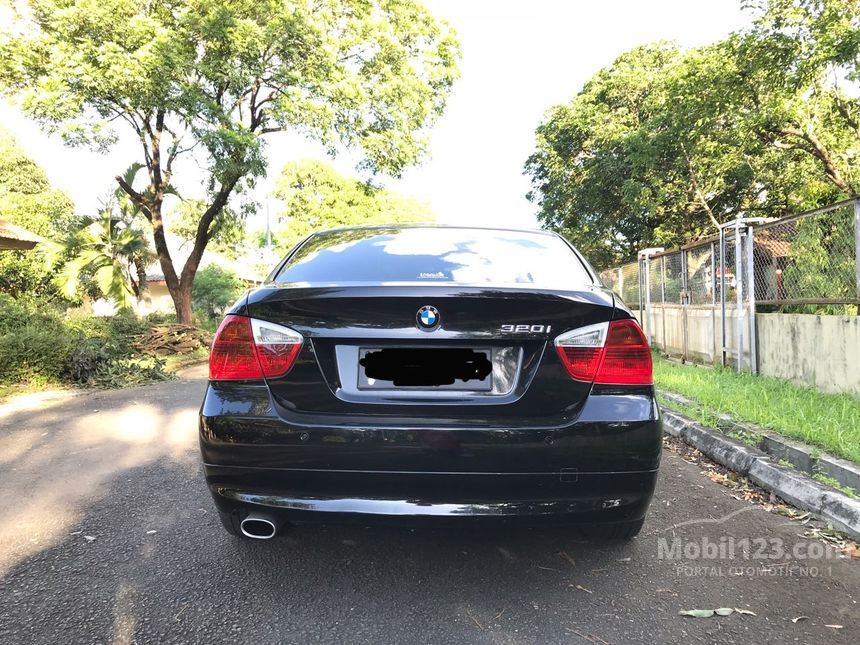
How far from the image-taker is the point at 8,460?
4578 millimetres

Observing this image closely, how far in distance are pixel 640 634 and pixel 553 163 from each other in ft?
77.1

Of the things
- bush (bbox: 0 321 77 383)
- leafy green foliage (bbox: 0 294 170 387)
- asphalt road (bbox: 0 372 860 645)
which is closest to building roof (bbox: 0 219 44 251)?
leafy green foliage (bbox: 0 294 170 387)

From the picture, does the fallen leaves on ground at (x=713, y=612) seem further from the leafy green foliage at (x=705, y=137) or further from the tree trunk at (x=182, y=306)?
the tree trunk at (x=182, y=306)

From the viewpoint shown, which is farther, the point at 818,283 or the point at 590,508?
the point at 818,283

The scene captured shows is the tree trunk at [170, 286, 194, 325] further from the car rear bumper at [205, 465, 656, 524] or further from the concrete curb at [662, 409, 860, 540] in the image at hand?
the car rear bumper at [205, 465, 656, 524]

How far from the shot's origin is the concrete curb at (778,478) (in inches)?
119

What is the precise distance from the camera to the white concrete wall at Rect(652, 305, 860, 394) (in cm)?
531

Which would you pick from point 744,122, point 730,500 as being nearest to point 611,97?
point 744,122

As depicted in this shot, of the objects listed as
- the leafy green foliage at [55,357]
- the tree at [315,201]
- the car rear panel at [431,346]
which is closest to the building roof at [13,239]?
the leafy green foliage at [55,357]

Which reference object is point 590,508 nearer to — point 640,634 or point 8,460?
point 640,634

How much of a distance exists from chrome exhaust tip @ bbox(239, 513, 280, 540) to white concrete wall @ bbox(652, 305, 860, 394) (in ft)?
17.3

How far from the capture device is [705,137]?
49.2ft

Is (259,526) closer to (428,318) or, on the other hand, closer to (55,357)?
(428,318)

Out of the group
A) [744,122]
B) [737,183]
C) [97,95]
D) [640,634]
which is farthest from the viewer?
[737,183]
